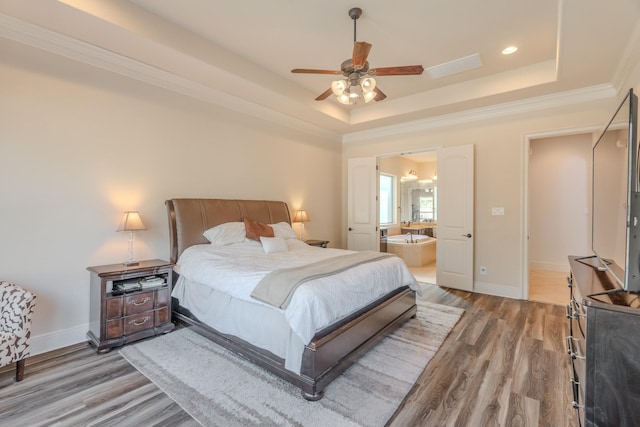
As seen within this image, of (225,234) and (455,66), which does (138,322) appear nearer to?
(225,234)

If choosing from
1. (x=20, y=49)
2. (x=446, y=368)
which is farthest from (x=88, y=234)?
(x=446, y=368)

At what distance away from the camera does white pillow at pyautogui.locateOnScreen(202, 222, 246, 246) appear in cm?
361

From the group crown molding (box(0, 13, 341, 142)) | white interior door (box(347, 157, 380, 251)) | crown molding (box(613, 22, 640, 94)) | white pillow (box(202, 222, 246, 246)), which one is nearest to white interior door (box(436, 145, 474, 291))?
white interior door (box(347, 157, 380, 251))

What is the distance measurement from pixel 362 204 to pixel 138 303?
13.6 ft

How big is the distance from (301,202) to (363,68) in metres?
3.06

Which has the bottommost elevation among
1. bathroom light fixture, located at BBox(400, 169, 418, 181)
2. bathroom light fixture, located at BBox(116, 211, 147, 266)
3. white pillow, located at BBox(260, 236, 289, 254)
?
white pillow, located at BBox(260, 236, 289, 254)

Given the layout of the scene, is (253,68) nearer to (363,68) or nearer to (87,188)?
(363,68)

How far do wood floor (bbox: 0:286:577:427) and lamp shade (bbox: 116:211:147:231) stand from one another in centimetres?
116

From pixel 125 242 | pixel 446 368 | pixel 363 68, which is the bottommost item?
pixel 446 368

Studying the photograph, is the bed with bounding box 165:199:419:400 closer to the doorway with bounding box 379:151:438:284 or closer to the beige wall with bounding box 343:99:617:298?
the beige wall with bounding box 343:99:617:298

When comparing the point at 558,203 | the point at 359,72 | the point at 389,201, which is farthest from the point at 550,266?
the point at 359,72

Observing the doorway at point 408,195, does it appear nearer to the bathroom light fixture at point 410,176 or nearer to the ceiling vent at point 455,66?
the bathroom light fixture at point 410,176

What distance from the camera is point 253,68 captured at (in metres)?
3.70

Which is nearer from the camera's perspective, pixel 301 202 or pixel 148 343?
pixel 148 343
